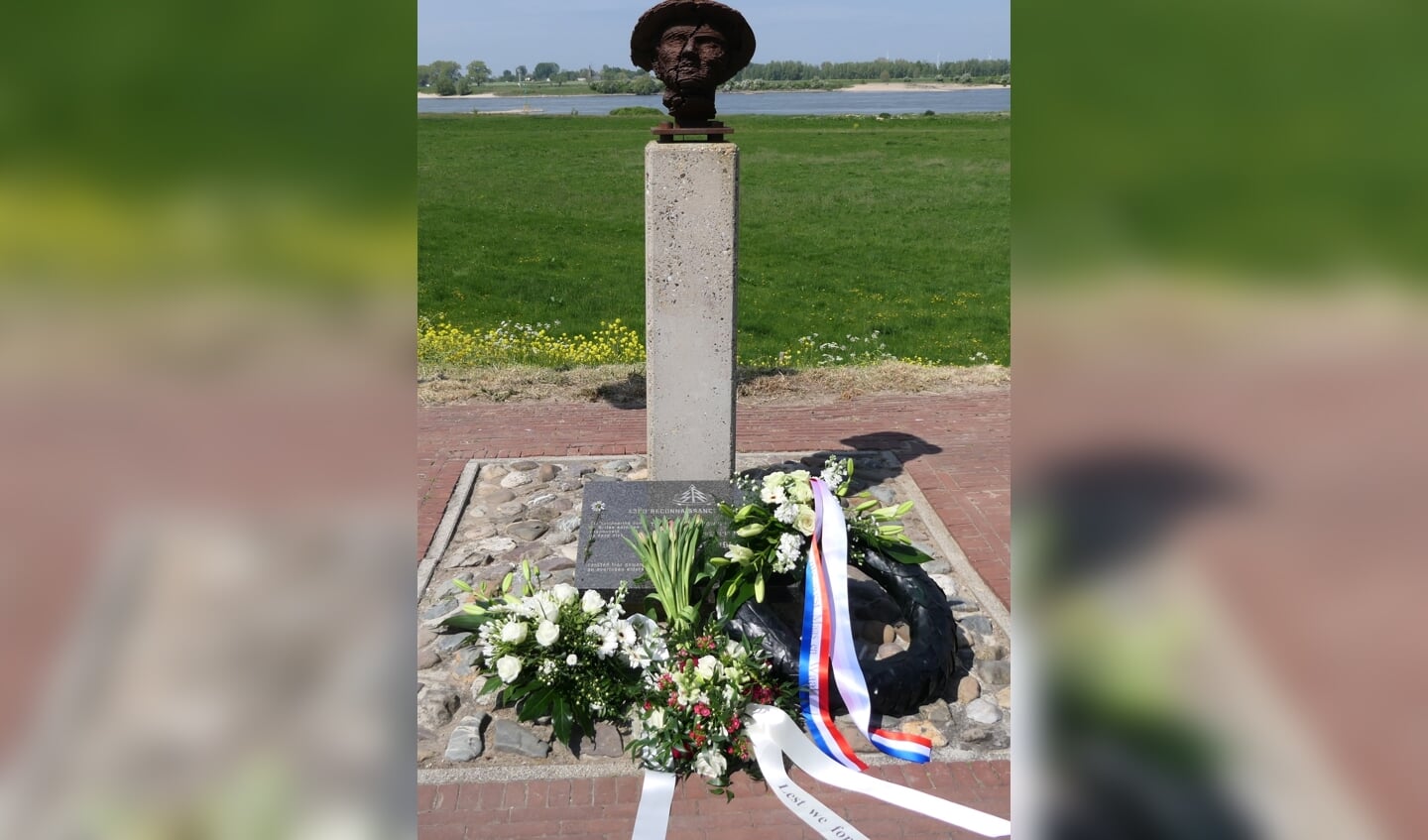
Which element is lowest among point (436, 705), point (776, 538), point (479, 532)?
point (436, 705)

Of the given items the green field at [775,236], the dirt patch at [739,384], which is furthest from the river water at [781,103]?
the dirt patch at [739,384]

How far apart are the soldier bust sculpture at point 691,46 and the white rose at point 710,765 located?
10.7 feet

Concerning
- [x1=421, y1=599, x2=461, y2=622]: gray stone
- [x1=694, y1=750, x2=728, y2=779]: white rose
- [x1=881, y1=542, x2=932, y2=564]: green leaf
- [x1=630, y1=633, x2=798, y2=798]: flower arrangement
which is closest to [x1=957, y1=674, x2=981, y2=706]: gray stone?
[x1=881, y1=542, x2=932, y2=564]: green leaf

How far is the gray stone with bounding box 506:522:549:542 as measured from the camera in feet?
19.5

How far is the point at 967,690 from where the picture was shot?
14.4ft

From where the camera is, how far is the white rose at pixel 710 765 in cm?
378

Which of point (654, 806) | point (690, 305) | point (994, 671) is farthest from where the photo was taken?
point (690, 305)

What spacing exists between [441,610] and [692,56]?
2.93 metres

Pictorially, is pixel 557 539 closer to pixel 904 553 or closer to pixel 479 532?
pixel 479 532

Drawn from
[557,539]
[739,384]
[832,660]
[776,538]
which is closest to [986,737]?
[832,660]

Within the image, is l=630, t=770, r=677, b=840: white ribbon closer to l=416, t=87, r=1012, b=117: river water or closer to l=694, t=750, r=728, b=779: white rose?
l=694, t=750, r=728, b=779: white rose
